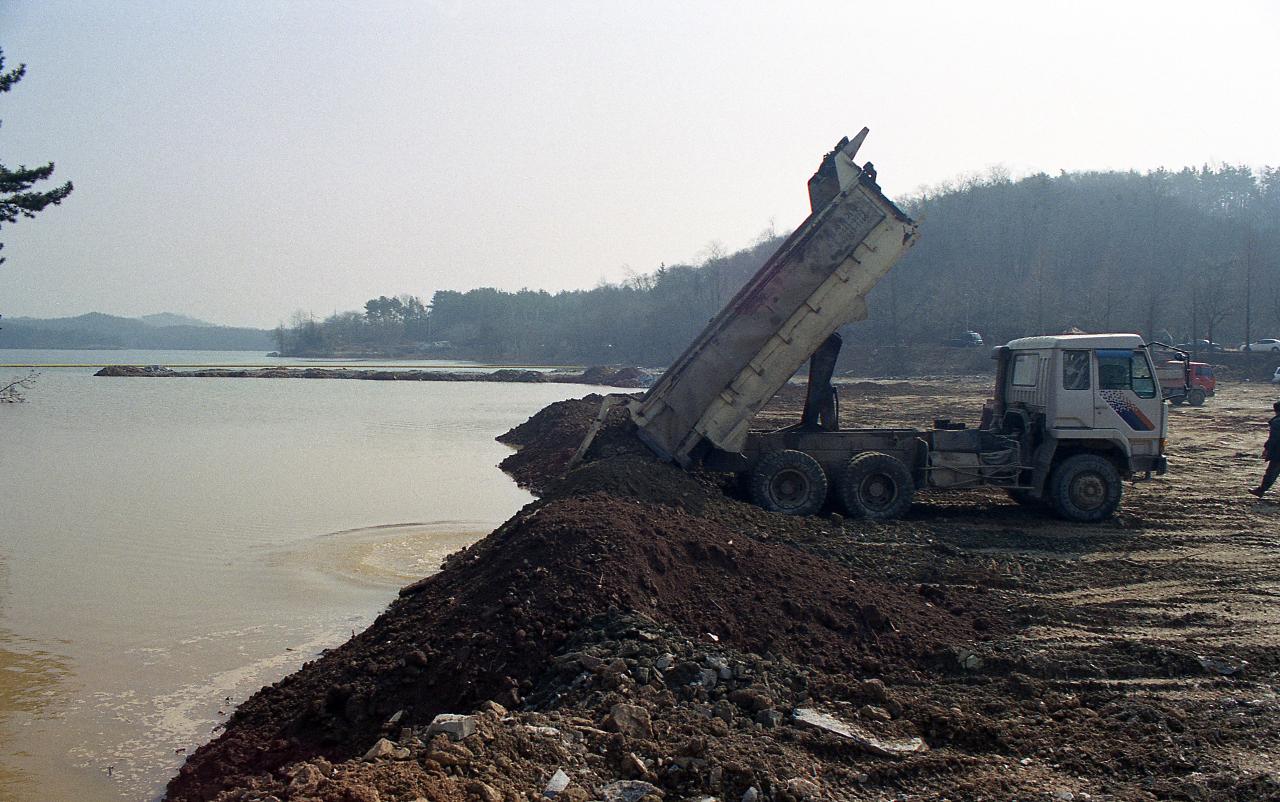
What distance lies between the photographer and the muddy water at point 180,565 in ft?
23.1

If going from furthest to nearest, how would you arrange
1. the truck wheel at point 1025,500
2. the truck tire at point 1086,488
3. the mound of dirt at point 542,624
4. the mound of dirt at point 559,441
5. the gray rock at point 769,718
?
1. the truck wheel at point 1025,500
2. the mound of dirt at point 559,441
3. the truck tire at point 1086,488
4. the mound of dirt at point 542,624
5. the gray rock at point 769,718

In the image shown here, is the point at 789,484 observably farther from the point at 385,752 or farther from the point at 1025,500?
the point at 385,752

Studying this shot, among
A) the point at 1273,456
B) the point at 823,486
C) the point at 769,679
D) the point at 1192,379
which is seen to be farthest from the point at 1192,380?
the point at 769,679

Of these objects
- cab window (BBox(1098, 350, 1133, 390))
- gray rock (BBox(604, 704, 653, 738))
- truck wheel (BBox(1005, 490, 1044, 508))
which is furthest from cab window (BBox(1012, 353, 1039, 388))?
gray rock (BBox(604, 704, 653, 738))

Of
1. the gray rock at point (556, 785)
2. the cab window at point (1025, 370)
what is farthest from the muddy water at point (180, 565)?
the cab window at point (1025, 370)

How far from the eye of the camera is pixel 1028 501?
14133mm

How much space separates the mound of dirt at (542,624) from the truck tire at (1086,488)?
5.23 metres

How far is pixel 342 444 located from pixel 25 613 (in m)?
17.0

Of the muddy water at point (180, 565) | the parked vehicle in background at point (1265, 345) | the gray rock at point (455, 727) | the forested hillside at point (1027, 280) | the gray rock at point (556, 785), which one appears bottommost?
the muddy water at point (180, 565)

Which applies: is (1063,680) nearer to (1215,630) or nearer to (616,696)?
(1215,630)

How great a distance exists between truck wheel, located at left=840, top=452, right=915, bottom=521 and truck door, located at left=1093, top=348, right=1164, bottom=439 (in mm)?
2783

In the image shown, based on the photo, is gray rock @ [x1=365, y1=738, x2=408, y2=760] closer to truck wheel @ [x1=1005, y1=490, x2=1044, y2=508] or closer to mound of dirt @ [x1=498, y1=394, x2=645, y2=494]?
mound of dirt @ [x1=498, y1=394, x2=645, y2=494]

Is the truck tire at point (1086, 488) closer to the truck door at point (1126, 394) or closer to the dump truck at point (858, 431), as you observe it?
the dump truck at point (858, 431)

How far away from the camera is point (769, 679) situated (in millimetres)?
6117
